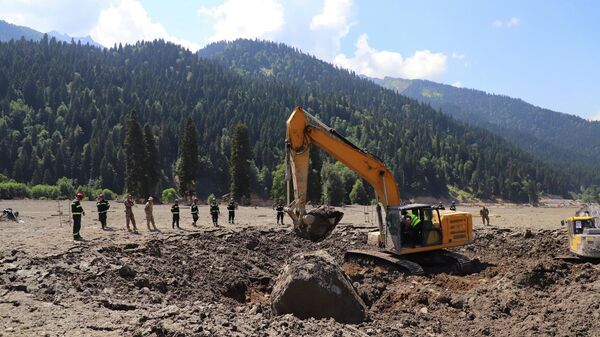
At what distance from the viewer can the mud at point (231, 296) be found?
8.23m

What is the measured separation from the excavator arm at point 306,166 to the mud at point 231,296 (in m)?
2.14

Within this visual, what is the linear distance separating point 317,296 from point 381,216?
6.52m

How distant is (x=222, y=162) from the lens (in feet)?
388

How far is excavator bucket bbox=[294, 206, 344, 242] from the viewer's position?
14.2 metres

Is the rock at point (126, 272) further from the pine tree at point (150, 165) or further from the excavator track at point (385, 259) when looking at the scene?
the pine tree at point (150, 165)

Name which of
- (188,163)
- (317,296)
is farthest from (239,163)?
(317,296)

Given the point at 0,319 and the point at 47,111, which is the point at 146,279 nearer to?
the point at 0,319

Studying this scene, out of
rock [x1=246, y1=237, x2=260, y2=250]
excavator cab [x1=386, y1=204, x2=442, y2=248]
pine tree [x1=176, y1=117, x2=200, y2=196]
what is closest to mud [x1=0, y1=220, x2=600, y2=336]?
rock [x1=246, y1=237, x2=260, y2=250]

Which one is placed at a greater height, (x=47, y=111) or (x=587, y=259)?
(x=47, y=111)

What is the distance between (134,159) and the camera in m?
58.7

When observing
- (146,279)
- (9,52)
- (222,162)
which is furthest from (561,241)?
(9,52)

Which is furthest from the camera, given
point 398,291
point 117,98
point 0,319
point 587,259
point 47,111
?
point 117,98

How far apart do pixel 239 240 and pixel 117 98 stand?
149 metres

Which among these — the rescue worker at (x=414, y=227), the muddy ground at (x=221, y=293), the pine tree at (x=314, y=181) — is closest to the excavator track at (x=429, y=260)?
the muddy ground at (x=221, y=293)
